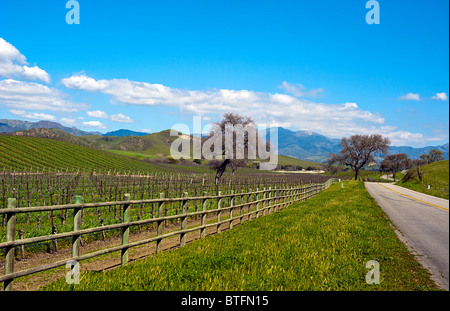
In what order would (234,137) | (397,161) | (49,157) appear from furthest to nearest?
(397,161), (49,157), (234,137)

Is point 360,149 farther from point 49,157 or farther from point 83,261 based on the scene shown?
point 83,261

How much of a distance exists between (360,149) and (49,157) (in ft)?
261

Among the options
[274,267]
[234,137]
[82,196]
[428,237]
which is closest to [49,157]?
[234,137]

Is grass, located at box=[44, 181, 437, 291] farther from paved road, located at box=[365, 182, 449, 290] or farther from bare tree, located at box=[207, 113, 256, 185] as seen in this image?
bare tree, located at box=[207, 113, 256, 185]

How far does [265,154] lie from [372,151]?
151ft

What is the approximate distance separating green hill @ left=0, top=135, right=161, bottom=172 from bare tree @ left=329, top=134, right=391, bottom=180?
2246 inches

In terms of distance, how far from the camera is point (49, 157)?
87.6 metres

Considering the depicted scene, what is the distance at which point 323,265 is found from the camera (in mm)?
6883

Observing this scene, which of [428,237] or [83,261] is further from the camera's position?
[428,237]

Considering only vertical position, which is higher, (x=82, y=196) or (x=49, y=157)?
(x=49, y=157)

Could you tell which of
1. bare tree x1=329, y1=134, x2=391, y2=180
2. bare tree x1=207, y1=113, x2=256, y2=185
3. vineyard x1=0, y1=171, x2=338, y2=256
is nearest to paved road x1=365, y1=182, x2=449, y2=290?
vineyard x1=0, y1=171, x2=338, y2=256

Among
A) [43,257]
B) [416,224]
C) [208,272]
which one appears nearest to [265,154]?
[416,224]

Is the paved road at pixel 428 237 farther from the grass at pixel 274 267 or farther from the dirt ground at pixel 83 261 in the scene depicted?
the dirt ground at pixel 83 261
